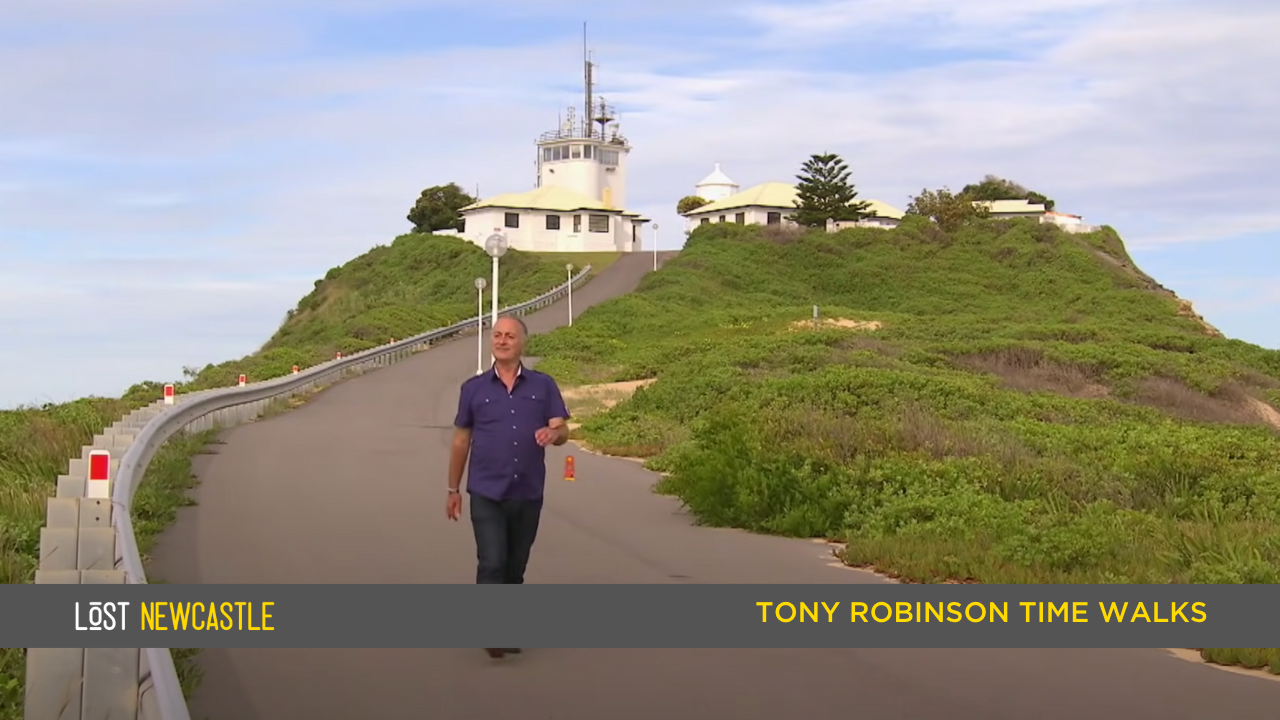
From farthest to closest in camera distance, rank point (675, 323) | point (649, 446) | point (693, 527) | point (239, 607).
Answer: point (675, 323)
point (649, 446)
point (693, 527)
point (239, 607)

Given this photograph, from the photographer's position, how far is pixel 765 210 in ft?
341

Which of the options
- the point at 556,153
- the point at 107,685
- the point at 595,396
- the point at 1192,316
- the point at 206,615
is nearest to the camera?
the point at 107,685

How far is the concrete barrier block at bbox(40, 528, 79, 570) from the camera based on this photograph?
7.44m

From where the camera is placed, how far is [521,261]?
311 ft

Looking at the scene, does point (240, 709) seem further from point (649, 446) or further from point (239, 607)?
point (649, 446)

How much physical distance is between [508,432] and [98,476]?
2535mm

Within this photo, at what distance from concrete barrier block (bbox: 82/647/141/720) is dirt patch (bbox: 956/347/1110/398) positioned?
104ft

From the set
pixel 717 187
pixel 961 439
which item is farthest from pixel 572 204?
pixel 961 439

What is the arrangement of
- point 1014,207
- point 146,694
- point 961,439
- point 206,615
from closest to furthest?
point 146,694 → point 206,615 → point 961,439 → point 1014,207

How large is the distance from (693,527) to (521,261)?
8093cm

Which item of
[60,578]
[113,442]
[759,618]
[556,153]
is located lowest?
[759,618]

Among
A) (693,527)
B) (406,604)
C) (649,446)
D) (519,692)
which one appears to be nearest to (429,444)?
(649,446)

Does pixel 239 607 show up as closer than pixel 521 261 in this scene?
Yes

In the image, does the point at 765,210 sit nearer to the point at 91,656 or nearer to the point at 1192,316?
the point at 1192,316
